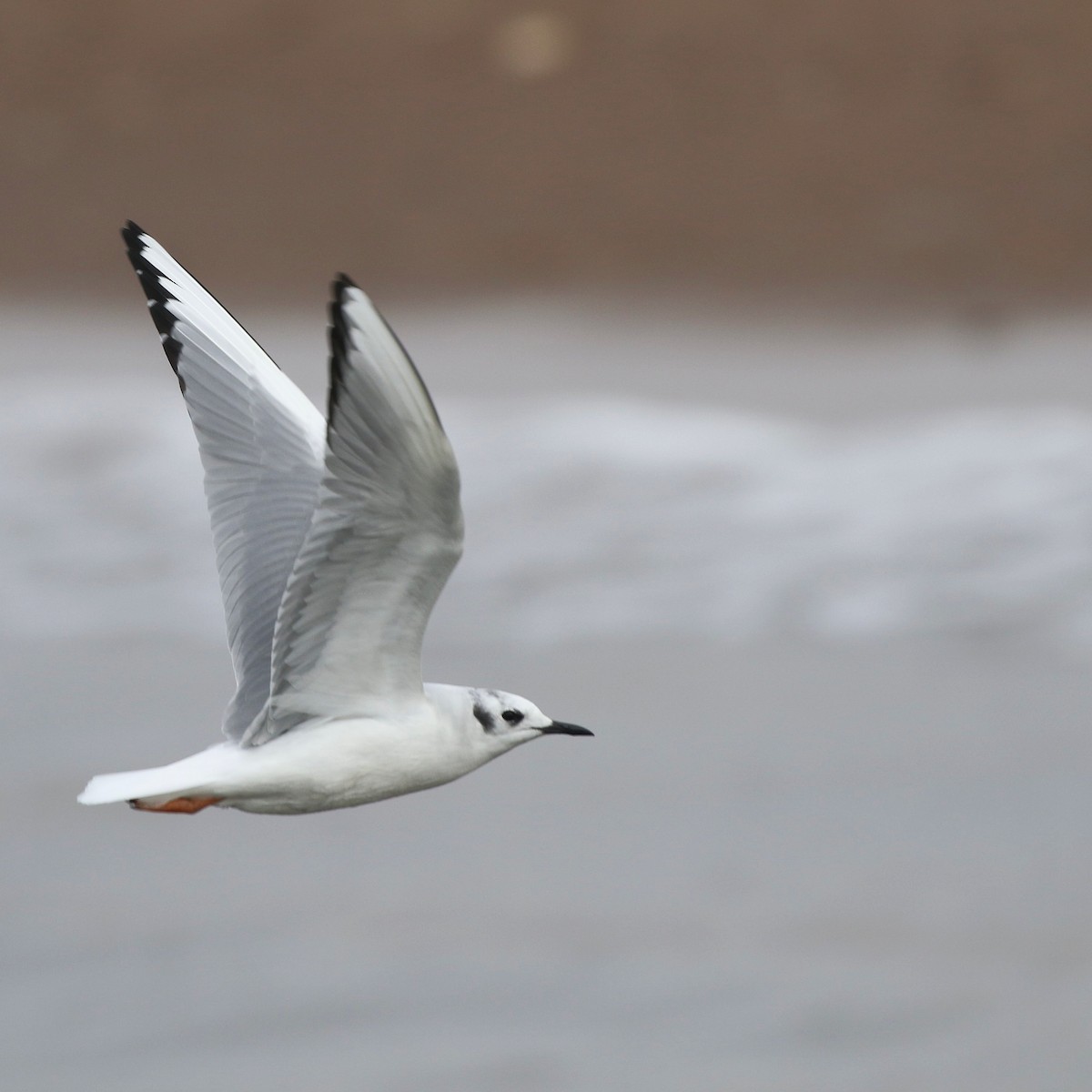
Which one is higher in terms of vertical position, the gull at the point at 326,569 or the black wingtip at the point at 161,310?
the black wingtip at the point at 161,310

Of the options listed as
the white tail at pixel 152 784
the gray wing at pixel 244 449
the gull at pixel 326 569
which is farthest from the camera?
the gray wing at pixel 244 449

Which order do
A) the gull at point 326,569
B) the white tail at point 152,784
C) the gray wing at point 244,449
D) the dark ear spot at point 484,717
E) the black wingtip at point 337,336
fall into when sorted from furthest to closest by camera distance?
the gray wing at point 244,449 → the dark ear spot at point 484,717 → the white tail at point 152,784 → the gull at point 326,569 → the black wingtip at point 337,336

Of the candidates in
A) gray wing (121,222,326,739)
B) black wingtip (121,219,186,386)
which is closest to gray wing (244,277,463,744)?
gray wing (121,222,326,739)

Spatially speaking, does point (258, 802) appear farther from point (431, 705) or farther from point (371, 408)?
→ point (371, 408)

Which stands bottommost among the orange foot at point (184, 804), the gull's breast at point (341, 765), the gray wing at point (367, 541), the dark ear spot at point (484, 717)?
the orange foot at point (184, 804)

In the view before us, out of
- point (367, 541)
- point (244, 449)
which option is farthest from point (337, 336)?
point (244, 449)

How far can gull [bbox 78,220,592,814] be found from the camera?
3225 millimetres

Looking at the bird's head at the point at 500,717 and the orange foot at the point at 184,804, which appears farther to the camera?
the bird's head at the point at 500,717

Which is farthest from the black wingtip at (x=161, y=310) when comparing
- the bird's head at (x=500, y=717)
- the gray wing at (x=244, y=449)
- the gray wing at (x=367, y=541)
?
the bird's head at (x=500, y=717)

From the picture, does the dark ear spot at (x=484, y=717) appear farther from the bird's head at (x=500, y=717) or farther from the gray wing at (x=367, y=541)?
the gray wing at (x=367, y=541)

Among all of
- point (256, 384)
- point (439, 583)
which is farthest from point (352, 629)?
point (256, 384)

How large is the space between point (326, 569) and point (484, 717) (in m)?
0.45

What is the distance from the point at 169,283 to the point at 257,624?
0.70 meters

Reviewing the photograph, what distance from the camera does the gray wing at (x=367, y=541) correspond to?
10.3ft
